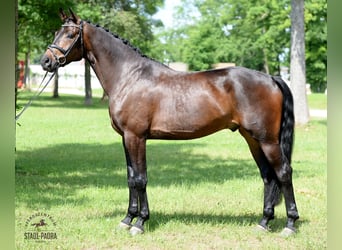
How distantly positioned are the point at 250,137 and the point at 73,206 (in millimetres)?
2559

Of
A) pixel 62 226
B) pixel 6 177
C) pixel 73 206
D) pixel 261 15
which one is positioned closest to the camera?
pixel 6 177

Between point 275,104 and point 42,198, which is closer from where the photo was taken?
point 275,104

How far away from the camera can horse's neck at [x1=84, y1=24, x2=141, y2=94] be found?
4.65 m

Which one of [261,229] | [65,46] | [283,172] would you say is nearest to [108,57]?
[65,46]

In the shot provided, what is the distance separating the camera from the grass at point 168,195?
4.42m

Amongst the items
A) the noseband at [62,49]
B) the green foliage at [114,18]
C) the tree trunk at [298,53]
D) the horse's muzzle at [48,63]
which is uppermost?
the green foliage at [114,18]

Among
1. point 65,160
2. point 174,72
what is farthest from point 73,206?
point 65,160

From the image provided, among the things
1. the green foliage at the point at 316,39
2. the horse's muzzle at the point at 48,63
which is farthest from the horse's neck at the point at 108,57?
the green foliage at the point at 316,39

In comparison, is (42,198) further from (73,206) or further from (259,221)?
(259,221)

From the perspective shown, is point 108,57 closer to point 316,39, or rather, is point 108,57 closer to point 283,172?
point 283,172

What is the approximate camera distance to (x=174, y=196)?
6.38m

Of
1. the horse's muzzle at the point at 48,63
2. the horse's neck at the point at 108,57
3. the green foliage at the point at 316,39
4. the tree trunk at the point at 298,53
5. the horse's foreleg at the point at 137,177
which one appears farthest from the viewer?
the green foliage at the point at 316,39

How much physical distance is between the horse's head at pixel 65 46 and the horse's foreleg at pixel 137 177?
3.30 feet

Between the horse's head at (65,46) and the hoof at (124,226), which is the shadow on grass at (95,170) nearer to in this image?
the hoof at (124,226)
